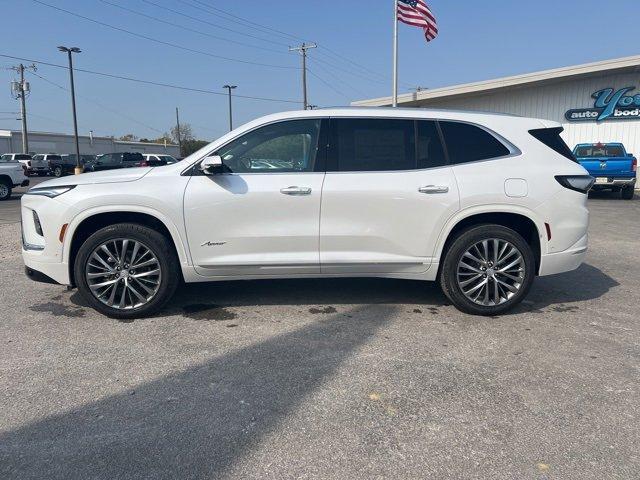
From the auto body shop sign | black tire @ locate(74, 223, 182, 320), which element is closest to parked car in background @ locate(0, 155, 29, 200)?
black tire @ locate(74, 223, 182, 320)

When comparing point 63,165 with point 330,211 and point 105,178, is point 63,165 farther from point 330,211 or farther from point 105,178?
point 330,211

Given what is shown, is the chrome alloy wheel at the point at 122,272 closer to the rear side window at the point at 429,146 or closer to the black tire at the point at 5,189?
the rear side window at the point at 429,146

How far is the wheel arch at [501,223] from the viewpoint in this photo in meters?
4.55

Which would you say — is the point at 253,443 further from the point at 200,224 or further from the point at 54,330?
the point at 54,330

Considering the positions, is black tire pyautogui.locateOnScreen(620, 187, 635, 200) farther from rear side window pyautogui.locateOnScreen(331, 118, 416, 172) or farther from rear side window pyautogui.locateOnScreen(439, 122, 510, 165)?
rear side window pyautogui.locateOnScreen(331, 118, 416, 172)

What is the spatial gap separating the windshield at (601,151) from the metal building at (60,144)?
2364 inches

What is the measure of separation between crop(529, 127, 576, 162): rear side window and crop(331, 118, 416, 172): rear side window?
4.00ft

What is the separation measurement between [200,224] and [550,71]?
67.0ft

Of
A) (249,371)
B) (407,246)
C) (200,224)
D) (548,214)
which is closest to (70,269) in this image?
(200,224)

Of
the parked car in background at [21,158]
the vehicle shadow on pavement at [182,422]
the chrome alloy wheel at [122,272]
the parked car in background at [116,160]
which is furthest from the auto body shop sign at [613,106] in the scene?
the parked car in background at [21,158]

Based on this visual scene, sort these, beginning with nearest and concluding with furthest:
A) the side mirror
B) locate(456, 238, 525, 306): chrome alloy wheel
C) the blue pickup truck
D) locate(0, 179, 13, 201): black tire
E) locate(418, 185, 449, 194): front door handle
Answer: the side mirror, locate(418, 185, 449, 194): front door handle, locate(456, 238, 525, 306): chrome alloy wheel, the blue pickup truck, locate(0, 179, 13, 201): black tire

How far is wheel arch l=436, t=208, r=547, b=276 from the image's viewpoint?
4551 mm

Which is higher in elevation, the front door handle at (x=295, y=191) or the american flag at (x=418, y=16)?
the american flag at (x=418, y=16)

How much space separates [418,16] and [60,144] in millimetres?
60484
